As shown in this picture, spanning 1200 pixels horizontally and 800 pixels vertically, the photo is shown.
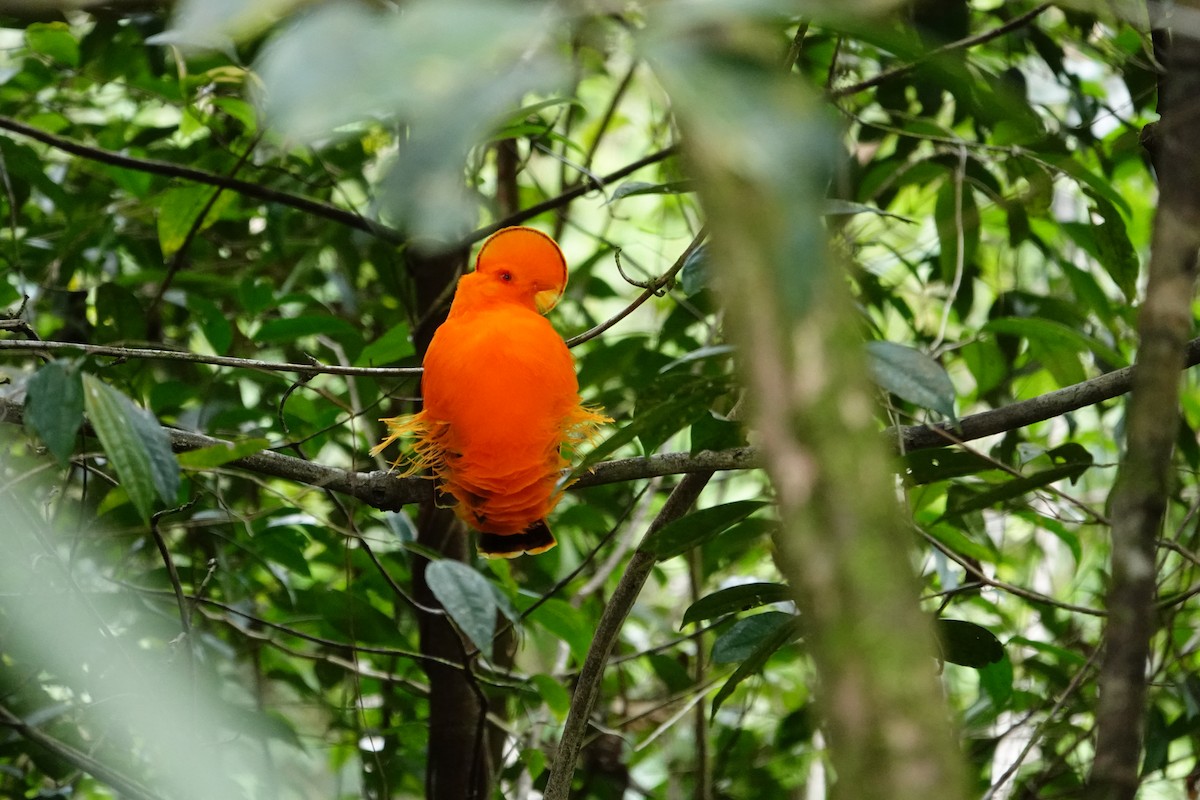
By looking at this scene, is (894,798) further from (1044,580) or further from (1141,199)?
(1141,199)

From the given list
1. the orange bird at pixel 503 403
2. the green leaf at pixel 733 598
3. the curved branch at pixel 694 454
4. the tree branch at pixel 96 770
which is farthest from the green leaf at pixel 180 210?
the green leaf at pixel 733 598

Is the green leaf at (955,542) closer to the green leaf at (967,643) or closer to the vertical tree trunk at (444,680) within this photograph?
the green leaf at (967,643)

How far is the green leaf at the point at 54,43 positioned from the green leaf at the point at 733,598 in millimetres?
1787

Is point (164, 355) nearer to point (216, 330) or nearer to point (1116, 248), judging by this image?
point (216, 330)

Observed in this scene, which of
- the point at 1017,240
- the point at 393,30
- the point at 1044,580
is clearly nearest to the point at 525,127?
the point at 1017,240

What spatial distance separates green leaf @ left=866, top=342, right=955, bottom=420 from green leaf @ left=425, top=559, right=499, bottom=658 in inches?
26.4

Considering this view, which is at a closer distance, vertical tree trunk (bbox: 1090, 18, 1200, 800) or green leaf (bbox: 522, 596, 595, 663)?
vertical tree trunk (bbox: 1090, 18, 1200, 800)

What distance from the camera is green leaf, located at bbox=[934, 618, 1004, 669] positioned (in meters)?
1.38

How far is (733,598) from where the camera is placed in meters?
1.42

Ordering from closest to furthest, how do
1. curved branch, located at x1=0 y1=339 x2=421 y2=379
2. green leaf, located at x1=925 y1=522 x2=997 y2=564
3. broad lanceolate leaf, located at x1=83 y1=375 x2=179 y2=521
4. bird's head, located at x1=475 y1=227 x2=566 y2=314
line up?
broad lanceolate leaf, located at x1=83 y1=375 x2=179 y2=521, curved branch, located at x1=0 y1=339 x2=421 y2=379, bird's head, located at x1=475 y1=227 x2=566 y2=314, green leaf, located at x1=925 y1=522 x2=997 y2=564

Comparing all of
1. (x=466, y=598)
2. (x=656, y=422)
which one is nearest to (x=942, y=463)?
(x=656, y=422)

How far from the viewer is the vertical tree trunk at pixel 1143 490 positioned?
63 centimetres

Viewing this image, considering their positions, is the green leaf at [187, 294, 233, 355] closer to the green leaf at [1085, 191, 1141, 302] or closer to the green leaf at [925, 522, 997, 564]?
the green leaf at [925, 522, 997, 564]

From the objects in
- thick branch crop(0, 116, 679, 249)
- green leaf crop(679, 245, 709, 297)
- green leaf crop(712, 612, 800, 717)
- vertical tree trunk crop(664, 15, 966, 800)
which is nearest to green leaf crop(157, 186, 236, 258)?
thick branch crop(0, 116, 679, 249)
